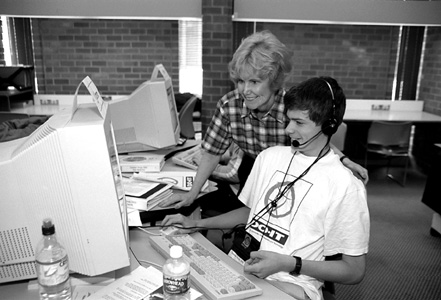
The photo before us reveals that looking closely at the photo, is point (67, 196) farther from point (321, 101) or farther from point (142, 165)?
point (142, 165)

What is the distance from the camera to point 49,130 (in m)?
0.91

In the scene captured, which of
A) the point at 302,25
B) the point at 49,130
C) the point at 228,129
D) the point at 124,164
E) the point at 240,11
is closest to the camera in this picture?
the point at 49,130

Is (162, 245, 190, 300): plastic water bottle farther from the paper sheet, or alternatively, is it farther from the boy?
the boy

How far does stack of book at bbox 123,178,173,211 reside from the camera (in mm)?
1486

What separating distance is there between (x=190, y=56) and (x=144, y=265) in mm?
4568

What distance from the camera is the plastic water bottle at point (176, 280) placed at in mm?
893

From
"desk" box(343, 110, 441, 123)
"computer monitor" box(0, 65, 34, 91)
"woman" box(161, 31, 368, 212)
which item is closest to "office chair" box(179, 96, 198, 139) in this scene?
"desk" box(343, 110, 441, 123)

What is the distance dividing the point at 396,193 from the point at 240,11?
2.64 metres

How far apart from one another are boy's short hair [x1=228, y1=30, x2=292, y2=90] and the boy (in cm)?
33

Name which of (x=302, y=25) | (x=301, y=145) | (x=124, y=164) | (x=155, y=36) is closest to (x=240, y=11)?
(x=302, y=25)

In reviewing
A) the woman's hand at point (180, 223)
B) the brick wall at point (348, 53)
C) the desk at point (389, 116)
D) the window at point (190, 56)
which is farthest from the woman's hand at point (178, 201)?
the window at point (190, 56)

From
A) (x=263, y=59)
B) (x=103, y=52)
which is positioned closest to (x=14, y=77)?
(x=103, y=52)

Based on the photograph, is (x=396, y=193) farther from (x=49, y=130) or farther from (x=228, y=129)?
(x=49, y=130)

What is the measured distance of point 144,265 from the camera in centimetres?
118
